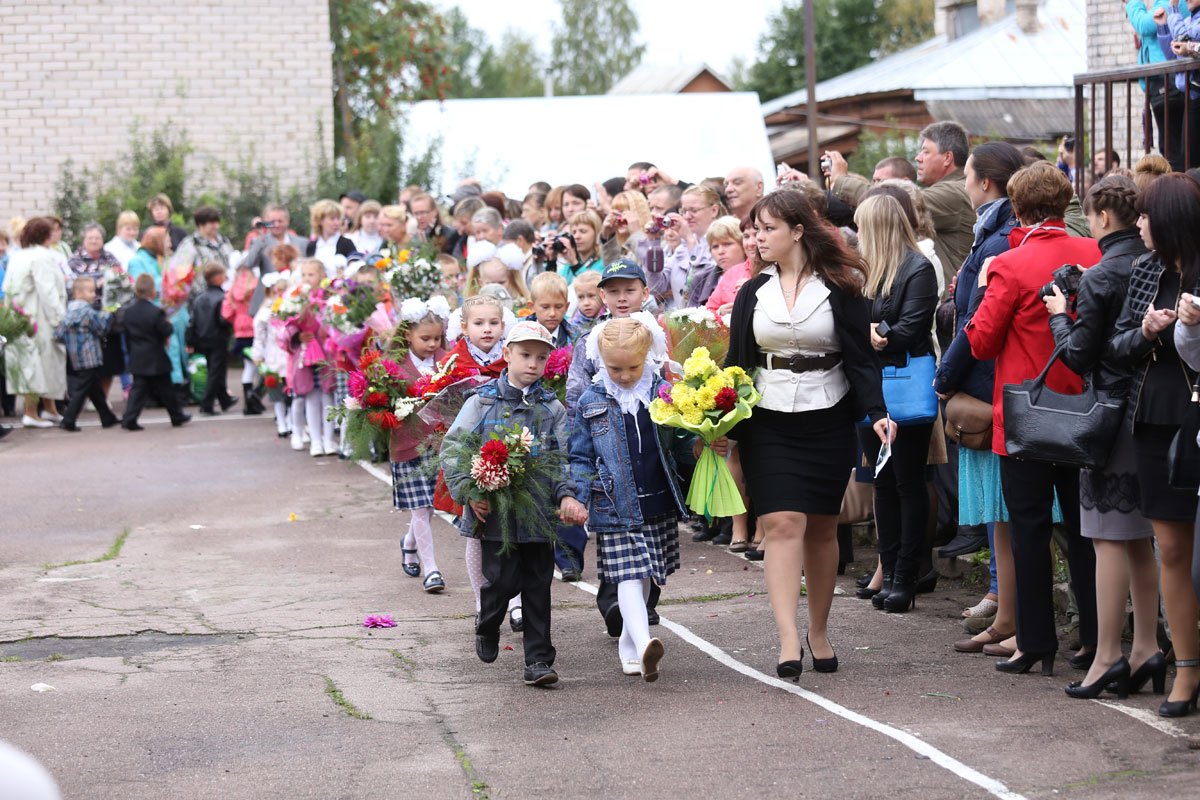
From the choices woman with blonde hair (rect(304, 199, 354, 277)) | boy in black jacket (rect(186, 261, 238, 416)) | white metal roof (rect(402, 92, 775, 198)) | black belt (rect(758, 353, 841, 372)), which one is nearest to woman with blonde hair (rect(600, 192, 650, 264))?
black belt (rect(758, 353, 841, 372))

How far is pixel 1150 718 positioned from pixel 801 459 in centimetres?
180

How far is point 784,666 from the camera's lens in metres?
6.28

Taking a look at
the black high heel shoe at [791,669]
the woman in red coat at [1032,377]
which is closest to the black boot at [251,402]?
the black high heel shoe at [791,669]

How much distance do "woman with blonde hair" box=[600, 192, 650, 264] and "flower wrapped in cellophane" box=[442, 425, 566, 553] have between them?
4328 millimetres

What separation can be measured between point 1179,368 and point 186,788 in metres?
4.13

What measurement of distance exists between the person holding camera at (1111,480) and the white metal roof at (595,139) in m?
15.8

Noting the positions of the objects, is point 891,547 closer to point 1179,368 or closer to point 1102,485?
point 1102,485

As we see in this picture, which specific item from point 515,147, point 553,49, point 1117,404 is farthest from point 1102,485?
point 553,49

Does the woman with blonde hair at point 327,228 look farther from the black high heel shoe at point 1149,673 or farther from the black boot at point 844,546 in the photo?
the black high heel shoe at point 1149,673

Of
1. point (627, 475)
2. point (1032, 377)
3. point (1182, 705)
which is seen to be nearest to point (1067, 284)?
point (1032, 377)

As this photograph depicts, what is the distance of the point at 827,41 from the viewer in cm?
6044

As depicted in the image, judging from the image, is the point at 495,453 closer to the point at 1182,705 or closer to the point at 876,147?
the point at 1182,705

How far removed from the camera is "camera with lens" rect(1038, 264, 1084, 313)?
19.8 ft

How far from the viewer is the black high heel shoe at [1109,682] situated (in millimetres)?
5867
